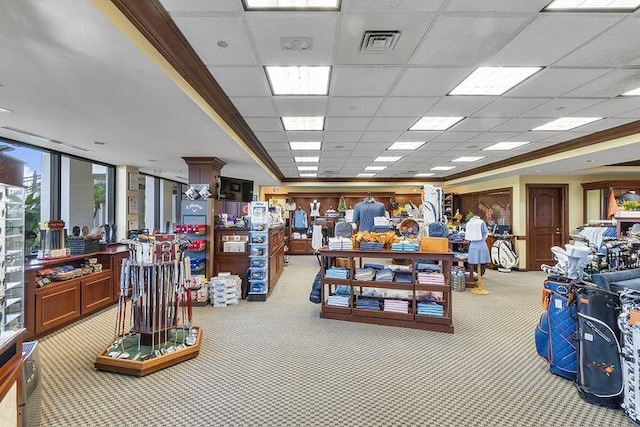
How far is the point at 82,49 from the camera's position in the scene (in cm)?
210

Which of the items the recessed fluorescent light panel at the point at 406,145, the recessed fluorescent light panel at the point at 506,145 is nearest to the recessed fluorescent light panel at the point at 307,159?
the recessed fluorescent light panel at the point at 406,145

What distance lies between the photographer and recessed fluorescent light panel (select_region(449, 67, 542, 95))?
3.07 meters

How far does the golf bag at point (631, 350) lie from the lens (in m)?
2.28

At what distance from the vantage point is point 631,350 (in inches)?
91.5

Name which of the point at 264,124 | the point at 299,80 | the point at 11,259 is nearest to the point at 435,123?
the point at 299,80

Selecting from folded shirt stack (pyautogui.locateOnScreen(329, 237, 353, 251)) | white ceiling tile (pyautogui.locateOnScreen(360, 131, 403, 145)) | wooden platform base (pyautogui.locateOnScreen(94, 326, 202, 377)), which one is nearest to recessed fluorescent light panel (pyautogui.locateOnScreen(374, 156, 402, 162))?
white ceiling tile (pyautogui.locateOnScreen(360, 131, 403, 145))

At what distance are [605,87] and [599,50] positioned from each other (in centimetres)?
106

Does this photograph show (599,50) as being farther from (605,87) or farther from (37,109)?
(37,109)

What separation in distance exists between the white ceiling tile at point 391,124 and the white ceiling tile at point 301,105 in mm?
887

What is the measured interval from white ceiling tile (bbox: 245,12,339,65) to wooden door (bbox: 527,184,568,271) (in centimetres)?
858

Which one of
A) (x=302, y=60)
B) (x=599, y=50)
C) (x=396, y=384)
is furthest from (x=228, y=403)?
(x=599, y=50)

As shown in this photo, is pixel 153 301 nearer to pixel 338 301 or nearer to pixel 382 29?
pixel 338 301

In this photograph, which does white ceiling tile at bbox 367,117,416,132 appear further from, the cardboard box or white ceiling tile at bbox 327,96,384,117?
the cardboard box

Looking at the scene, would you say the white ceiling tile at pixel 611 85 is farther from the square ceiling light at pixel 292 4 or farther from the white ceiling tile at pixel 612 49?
the square ceiling light at pixel 292 4
